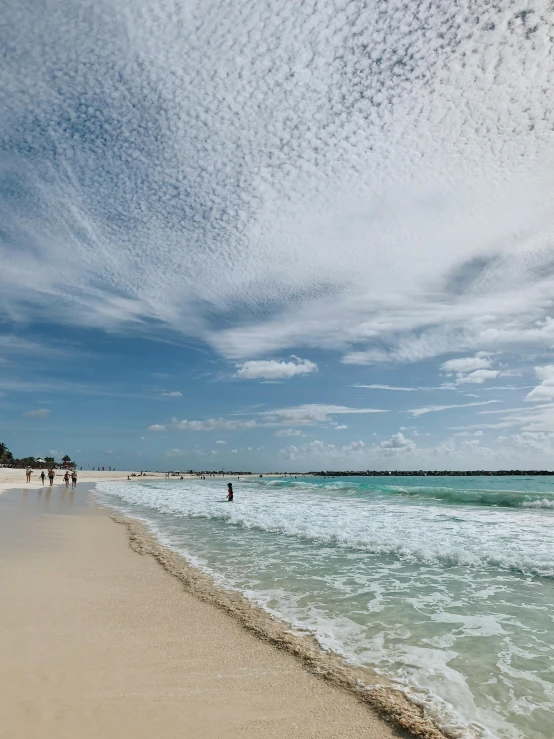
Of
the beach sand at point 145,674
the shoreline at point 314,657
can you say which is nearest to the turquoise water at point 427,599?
the shoreline at point 314,657

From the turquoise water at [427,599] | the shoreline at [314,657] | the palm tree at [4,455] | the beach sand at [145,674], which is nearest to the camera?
the beach sand at [145,674]

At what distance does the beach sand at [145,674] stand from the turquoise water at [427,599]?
1040 mm

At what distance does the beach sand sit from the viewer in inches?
160

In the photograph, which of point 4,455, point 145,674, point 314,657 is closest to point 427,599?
point 314,657

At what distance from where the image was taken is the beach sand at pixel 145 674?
160 inches

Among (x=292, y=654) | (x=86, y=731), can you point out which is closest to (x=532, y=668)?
(x=292, y=654)

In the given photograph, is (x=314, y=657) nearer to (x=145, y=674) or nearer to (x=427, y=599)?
(x=145, y=674)

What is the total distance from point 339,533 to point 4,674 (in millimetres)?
12478

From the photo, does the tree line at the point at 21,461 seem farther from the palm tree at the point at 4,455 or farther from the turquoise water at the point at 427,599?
the turquoise water at the point at 427,599

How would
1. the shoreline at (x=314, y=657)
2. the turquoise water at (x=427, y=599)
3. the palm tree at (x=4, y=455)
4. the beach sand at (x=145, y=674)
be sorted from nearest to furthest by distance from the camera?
the beach sand at (x=145, y=674) < the shoreline at (x=314, y=657) < the turquoise water at (x=427, y=599) < the palm tree at (x=4, y=455)

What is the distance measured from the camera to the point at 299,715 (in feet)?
14.1

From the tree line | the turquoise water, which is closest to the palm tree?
the tree line

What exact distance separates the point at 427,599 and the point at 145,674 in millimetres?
5309

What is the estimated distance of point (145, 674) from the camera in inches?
197
